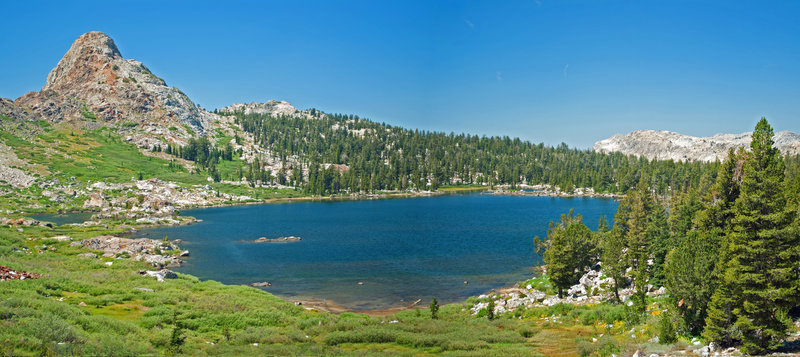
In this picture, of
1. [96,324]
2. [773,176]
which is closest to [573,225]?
[773,176]

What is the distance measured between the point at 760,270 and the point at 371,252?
75.9 m

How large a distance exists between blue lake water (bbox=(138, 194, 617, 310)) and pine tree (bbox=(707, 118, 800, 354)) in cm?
3648

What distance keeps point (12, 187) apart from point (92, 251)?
140466 mm

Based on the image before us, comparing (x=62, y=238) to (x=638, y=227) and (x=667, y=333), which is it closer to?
(x=667, y=333)

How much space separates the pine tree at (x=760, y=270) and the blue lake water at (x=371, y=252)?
36479 mm

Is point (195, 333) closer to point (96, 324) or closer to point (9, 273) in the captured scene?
point (96, 324)

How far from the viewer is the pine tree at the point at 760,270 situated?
83.9 feet

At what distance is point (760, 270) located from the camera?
26.9 metres

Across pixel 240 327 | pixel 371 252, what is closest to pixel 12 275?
pixel 240 327

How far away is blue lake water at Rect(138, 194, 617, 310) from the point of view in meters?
66.9

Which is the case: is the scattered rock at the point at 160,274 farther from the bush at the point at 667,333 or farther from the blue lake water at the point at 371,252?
the bush at the point at 667,333

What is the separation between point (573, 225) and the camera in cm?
6050

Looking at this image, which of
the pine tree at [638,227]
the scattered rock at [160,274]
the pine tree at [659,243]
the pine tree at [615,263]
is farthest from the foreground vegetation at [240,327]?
the pine tree at [638,227]

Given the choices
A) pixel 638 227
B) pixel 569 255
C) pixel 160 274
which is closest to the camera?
pixel 569 255
